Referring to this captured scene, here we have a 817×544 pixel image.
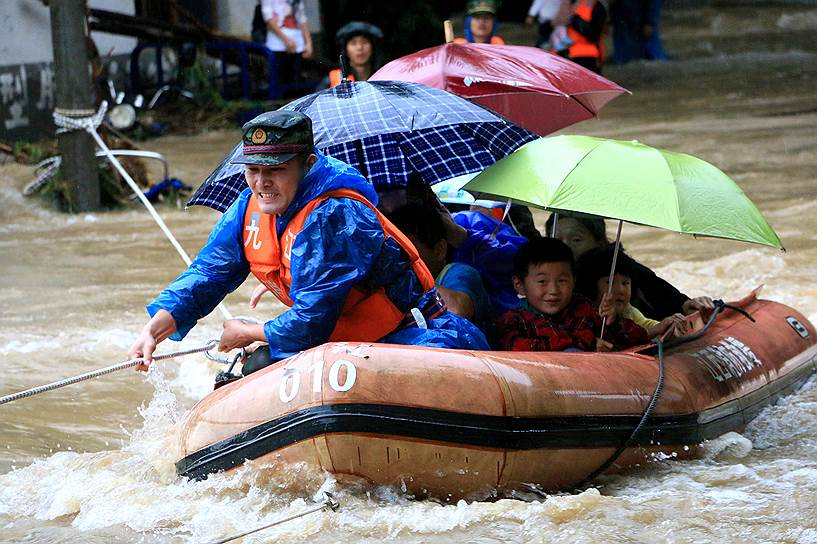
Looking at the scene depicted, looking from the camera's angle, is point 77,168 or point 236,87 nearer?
point 77,168

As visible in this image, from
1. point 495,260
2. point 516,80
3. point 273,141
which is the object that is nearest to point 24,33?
point 516,80

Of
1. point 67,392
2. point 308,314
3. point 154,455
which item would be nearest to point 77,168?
point 67,392

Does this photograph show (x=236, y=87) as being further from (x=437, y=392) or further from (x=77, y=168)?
(x=437, y=392)

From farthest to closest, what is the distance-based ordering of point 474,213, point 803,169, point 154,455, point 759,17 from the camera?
Result: point 759,17, point 803,169, point 474,213, point 154,455

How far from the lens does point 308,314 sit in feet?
14.1

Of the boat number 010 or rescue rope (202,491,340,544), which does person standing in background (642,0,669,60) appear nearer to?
the boat number 010

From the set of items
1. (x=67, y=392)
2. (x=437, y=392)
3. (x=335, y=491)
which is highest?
(x=437, y=392)

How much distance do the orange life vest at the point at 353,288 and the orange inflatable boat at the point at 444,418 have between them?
205 millimetres

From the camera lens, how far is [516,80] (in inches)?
244

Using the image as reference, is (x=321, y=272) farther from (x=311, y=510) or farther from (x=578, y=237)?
(x=578, y=237)

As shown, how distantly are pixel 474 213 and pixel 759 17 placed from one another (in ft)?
54.2

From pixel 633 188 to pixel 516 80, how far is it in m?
1.53

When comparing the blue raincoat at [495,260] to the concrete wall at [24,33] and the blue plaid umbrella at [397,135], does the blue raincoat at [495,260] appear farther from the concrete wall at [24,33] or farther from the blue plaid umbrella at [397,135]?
the concrete wall at [24,33]

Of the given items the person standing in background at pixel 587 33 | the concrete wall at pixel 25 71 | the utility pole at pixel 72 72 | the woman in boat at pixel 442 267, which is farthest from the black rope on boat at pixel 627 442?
the concrete wall at pixel 25 71
